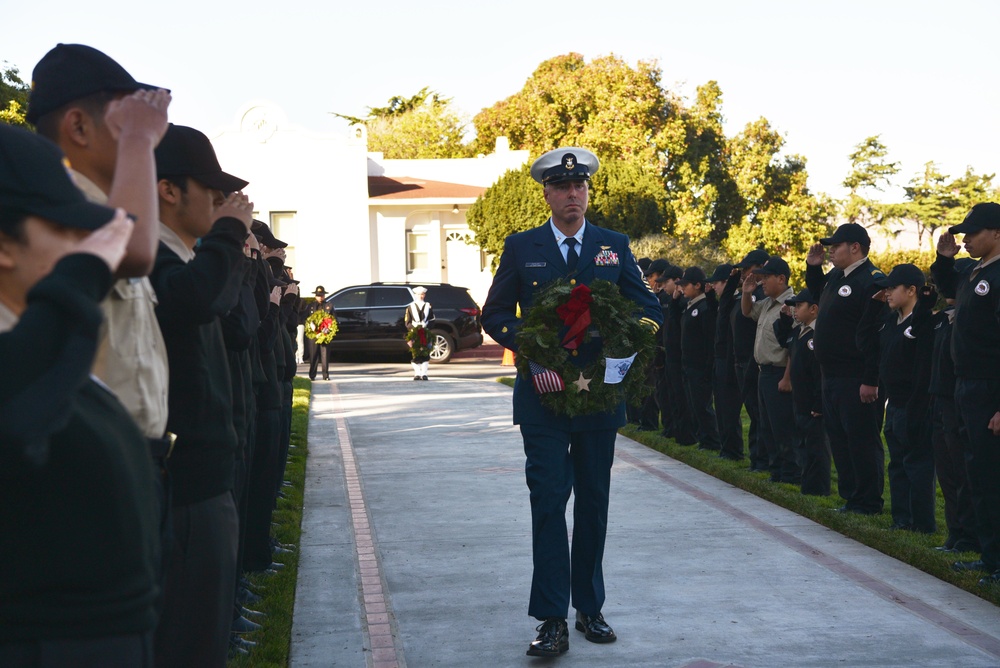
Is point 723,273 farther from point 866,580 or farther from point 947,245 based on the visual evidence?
point 866,580

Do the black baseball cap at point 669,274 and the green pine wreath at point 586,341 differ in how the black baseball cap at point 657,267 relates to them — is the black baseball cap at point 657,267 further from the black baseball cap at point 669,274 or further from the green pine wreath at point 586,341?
the green pine wreath at point 586,341

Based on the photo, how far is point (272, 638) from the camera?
226 inches

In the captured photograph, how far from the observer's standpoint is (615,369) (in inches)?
223

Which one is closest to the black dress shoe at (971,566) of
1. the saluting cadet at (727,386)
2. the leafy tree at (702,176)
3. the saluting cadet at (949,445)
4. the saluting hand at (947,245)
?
the saluting cadet at (949,445)

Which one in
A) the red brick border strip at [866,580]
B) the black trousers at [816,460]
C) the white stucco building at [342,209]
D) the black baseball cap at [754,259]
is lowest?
the red brick border strip at [866,580]

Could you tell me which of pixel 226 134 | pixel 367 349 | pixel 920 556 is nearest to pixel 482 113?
pixel 226 134

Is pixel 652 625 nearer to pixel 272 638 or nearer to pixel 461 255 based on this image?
pixel 272 638

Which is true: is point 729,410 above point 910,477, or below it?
above

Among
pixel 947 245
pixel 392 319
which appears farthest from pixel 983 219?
pixel 392 319

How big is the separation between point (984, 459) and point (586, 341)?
2.69m

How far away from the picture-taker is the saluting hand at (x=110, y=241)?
211 centimetres

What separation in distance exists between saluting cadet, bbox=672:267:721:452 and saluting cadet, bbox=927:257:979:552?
467cm

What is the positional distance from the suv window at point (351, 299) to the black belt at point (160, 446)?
26.0 m

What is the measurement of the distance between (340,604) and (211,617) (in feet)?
11.1
